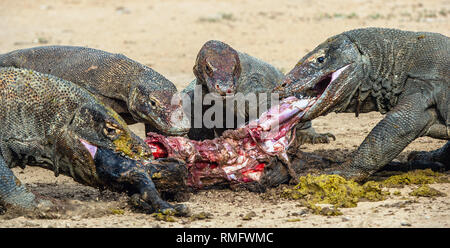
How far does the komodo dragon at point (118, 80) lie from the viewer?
7.64 metres

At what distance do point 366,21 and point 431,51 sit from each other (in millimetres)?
8490

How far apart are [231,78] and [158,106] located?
0.80 metres

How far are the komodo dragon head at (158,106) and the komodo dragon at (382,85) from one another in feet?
4.11

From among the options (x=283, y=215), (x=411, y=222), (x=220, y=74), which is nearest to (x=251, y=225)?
(x=283, y=215)

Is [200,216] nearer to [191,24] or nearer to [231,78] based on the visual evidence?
[231,78]

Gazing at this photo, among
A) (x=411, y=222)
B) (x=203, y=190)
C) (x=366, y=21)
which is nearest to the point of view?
(x=411, y=222)

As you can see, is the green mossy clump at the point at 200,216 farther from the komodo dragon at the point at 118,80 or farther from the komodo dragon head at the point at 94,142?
the komodo dragon at the point at 118,80

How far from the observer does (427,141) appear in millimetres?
8539

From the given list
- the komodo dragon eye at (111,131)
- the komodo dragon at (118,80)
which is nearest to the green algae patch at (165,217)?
the komodo dragon eye at (111,131)

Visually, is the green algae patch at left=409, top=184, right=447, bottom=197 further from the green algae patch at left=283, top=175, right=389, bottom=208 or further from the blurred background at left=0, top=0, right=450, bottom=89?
the blurred background at left=0, top=0, right=450, bottom=89

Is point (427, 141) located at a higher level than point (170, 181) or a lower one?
lower

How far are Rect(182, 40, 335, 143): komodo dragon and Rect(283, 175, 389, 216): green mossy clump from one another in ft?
5.95

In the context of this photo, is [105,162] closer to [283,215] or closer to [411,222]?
[283,215]

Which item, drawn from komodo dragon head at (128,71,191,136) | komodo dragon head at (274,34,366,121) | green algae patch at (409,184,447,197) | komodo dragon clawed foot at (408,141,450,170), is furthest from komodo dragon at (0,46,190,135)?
green algae patch at (409,184,447,197)
